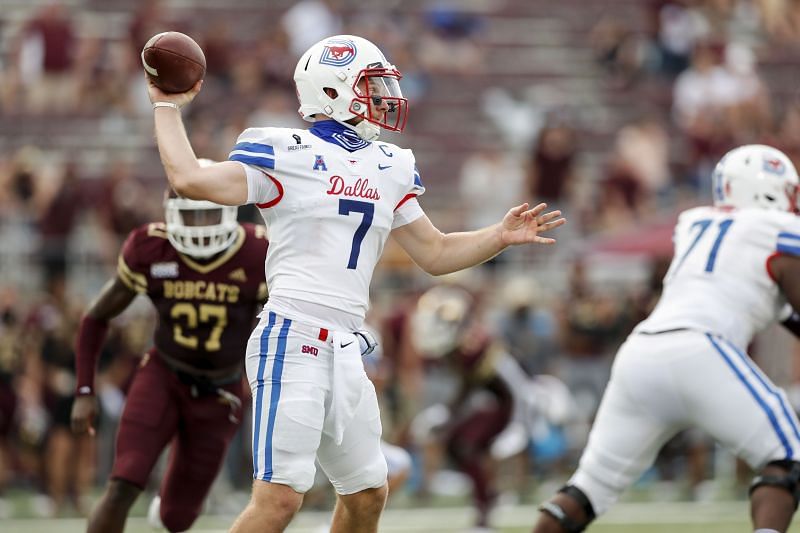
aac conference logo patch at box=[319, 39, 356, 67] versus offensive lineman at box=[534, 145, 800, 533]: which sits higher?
aac conference logo patch at box=[319, 39, 356, 67]

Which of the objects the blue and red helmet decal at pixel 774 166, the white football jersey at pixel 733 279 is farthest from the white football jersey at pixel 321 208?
the blue and red helmet decal at pixel 774 166

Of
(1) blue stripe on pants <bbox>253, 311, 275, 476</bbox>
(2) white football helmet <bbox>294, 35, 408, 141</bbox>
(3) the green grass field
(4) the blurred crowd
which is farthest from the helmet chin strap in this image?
(4) the blurred crowd

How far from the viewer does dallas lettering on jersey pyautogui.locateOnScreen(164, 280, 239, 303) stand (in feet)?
22.9

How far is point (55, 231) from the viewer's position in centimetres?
1397

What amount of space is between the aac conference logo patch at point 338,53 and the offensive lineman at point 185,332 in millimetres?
1388

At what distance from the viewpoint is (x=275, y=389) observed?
18.2 feet

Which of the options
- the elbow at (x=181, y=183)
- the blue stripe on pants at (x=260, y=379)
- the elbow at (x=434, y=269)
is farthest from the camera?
the elbow at (x=434, y=269)

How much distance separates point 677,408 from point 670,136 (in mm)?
11594

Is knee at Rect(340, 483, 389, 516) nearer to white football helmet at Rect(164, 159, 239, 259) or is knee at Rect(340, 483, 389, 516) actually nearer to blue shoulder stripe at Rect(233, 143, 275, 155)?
blue shoulder stripe at Rect(233, 143, 275, 155)

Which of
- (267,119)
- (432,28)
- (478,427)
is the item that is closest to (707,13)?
(432,28)

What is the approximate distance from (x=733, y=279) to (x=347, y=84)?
1902 millimetres

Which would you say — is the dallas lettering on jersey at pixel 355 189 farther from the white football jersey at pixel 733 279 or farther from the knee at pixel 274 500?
the white football jersey at pixel 733 279

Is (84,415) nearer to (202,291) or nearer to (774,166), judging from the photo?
(202,291)

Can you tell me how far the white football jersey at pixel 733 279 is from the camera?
6.53m
